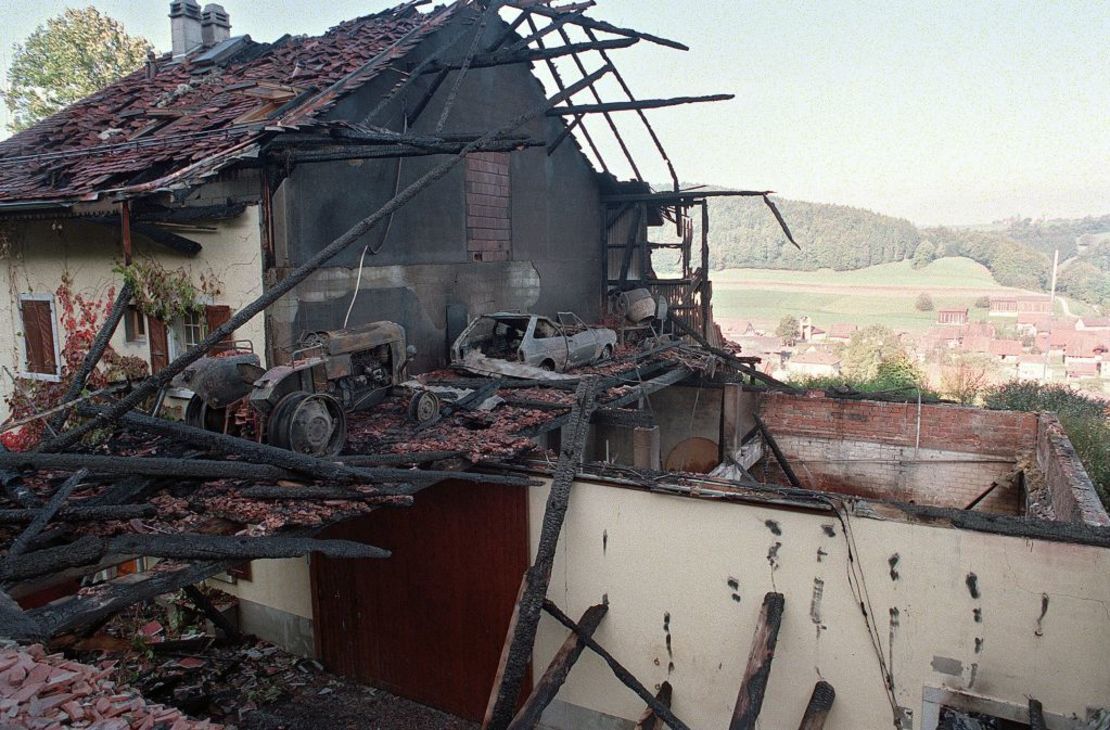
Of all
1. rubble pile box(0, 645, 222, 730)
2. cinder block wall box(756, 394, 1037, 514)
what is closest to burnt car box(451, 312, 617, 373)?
cinder block wall box(756, 394, 1037, 514)

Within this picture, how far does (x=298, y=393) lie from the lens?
282 inches

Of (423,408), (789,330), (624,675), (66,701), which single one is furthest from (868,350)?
(66,701)

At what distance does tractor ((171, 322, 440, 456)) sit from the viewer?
7.04m

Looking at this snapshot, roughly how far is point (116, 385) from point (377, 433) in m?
3.08

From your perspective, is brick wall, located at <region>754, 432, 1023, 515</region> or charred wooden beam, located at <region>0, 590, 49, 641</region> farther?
brick wall, located at <region>754, 432, 1023, 515</region>

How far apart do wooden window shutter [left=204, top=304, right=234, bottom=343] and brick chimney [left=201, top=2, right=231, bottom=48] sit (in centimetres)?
775

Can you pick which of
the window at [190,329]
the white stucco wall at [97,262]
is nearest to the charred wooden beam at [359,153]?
the white stucco wall at [97,262]

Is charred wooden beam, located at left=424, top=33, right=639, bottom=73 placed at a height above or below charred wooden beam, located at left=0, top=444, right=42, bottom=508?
above

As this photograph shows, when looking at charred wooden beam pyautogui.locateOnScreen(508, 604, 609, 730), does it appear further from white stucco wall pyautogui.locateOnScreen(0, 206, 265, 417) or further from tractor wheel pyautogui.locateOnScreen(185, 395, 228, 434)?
white stucco wall pyautogui.locateOnScreen(0, 206, 265, 417)

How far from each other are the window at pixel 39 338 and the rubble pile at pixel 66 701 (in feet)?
30.8

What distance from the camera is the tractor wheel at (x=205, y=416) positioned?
7.57m

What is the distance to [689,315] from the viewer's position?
18.7 m

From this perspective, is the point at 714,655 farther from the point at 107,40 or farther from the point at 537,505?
the point at 107,40

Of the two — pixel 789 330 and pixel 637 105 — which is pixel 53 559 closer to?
pixel 637 105
